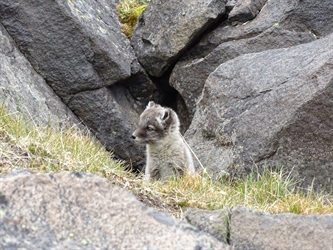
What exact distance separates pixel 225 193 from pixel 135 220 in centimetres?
259

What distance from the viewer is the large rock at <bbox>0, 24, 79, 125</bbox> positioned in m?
9.55

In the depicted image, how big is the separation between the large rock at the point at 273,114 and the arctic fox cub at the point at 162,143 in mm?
343

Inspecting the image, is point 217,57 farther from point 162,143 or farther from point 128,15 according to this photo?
point 162,143

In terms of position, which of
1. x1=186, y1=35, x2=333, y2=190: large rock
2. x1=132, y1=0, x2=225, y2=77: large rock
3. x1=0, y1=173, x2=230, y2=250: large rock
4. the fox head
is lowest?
x1=186, y1=35, x2=333, y2=190: large rock

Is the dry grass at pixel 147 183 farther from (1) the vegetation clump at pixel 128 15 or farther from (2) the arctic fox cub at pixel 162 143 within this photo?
(1) the vegetation clump at pixel 128 15

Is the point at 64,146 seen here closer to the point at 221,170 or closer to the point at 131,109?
the point at 221,170

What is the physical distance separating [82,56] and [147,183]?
4953mm

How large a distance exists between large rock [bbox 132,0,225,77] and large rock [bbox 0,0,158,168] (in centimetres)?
29

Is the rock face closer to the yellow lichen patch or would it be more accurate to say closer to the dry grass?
the dry grass

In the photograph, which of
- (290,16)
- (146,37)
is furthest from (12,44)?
(290,16)

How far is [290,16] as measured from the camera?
1107cm

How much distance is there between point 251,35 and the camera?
11.4 meters

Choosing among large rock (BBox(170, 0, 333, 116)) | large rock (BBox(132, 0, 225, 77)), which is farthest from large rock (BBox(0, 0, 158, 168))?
large rock (BBox(170, 0, 333, 116))

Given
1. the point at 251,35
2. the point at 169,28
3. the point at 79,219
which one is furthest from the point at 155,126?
the point at 79,219
